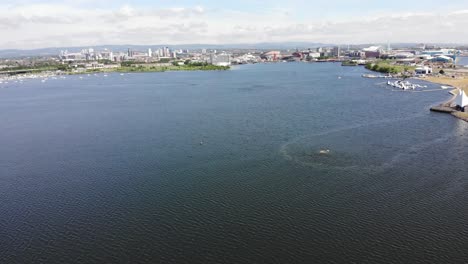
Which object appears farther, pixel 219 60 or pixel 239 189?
pixel 219 60

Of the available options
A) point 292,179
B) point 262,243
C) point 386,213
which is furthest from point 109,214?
point 386,213

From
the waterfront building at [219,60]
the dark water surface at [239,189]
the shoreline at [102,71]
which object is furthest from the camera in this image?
the waterfront building at [219,60]

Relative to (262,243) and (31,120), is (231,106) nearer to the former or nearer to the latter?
(31,120)

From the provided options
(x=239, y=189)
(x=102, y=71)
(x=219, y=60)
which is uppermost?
(x=219, y=60)

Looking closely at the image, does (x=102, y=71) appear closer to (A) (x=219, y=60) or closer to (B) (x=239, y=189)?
(A) (x=219, y=60)

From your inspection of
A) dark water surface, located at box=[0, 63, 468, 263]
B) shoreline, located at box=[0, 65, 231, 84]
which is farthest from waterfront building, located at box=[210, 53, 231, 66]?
dark water surface, located at box=[0, 63, 468, 263]

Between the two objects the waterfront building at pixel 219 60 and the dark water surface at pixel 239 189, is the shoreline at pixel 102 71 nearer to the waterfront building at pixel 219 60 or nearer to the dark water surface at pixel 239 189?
the waterfront building at pixel 219 60

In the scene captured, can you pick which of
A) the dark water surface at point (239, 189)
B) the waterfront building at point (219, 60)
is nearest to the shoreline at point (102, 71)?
the waterfront building at point (219, 60)

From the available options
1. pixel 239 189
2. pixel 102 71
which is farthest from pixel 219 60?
pixel 239 189
